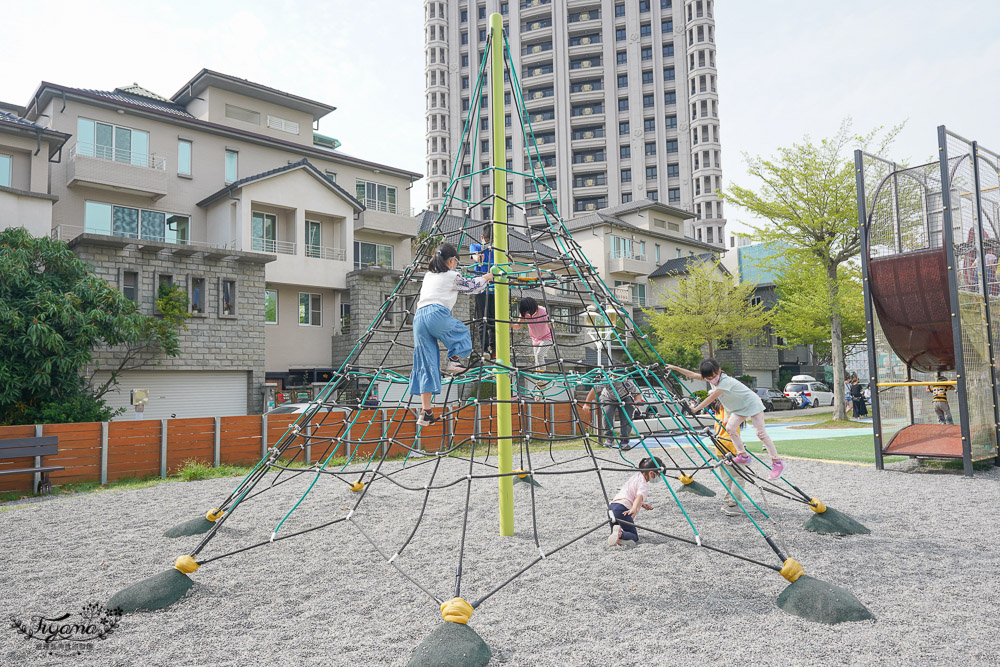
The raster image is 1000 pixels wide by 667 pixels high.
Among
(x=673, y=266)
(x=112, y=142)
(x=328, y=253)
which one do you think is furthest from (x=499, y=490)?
(x=673, y=266)

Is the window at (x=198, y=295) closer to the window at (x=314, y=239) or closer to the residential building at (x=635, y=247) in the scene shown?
the window at (x=314, y=239)

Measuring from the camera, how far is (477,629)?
3.77m

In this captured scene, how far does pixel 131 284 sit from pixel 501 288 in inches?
642

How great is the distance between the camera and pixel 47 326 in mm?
12961

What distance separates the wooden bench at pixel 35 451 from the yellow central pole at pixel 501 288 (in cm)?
757

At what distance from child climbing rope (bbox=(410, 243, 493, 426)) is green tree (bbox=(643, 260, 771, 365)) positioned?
23.9 metres

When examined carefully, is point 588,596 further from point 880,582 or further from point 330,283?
point 330,283

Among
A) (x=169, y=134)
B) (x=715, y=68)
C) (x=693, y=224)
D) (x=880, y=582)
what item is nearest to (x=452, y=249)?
(x=880, y=582)

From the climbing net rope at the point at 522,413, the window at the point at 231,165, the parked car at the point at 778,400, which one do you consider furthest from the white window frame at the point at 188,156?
the parked car at the point at 778,400

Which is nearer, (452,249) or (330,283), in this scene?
(452,249)

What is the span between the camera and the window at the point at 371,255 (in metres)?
25.5

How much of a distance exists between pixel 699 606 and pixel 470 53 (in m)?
64.2

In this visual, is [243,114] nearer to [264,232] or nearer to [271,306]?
[264,232]

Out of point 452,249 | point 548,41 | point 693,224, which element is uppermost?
point 548,41
